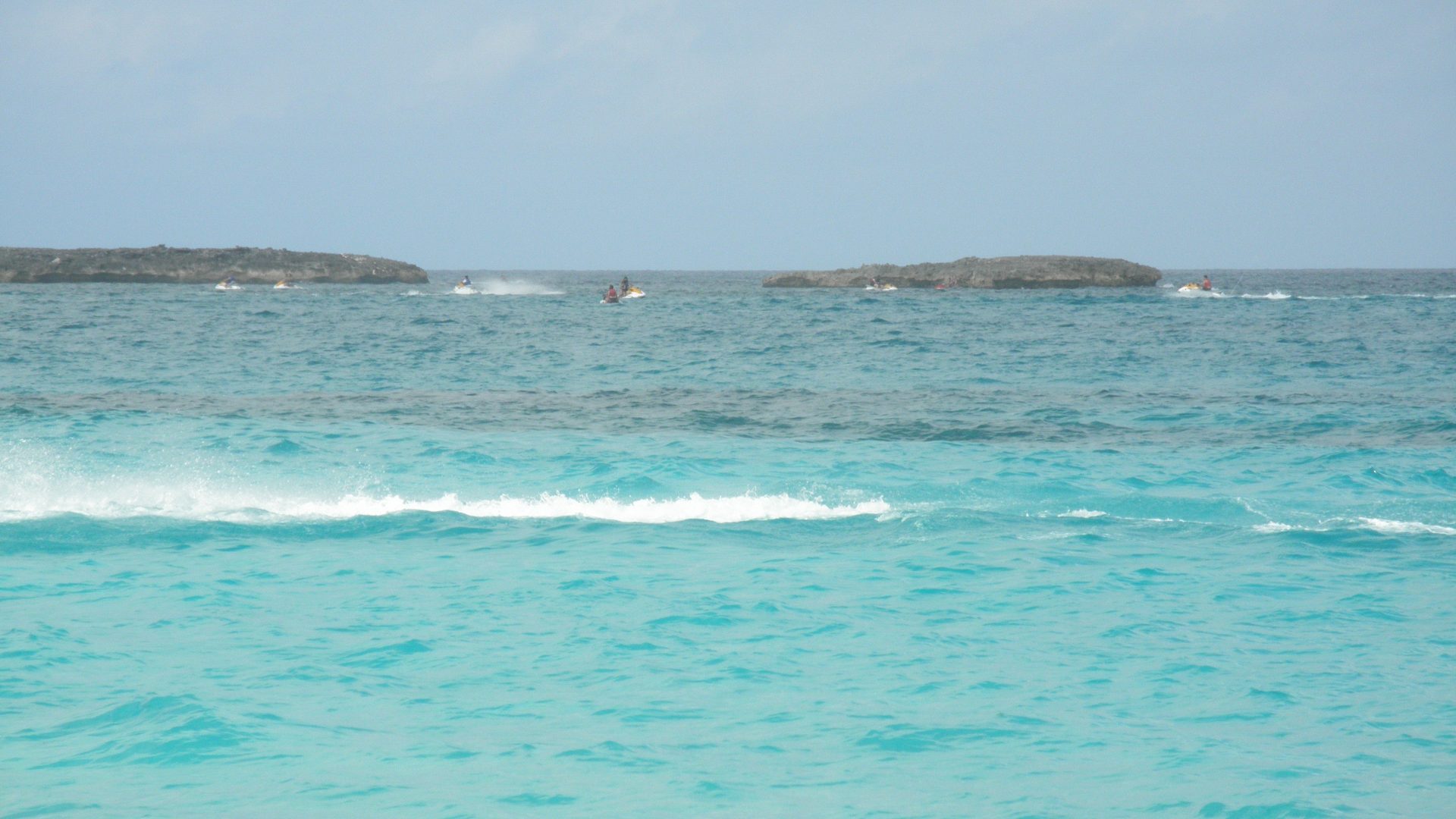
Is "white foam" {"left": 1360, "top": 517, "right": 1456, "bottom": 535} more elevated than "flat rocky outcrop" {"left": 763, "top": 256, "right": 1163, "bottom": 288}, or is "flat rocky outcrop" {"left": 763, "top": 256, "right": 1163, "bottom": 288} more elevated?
"flat rocky outcrop" {"left": 763, "top": 256, "right": 1163, "bottom": 288}

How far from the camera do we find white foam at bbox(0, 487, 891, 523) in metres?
14.0

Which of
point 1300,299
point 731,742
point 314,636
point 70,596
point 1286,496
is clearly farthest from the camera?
point 1300,299

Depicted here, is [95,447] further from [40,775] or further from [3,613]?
[40,775]

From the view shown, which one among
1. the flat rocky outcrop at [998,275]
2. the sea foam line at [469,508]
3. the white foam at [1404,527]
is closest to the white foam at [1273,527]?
the white foam at [1404,527]

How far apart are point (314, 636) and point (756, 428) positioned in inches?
480

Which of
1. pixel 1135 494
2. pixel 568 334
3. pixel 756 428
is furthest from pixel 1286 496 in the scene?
pixel 568 334

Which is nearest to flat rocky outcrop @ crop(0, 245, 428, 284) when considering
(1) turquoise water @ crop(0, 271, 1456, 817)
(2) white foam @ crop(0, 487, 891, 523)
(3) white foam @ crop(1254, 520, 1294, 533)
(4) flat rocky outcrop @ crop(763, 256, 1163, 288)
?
(4) flat rocky outcrop @ crop(763, 256, 1163, 288)

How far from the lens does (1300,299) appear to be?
238ft

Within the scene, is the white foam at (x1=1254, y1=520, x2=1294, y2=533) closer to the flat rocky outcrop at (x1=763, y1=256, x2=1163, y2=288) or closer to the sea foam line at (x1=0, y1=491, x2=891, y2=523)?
the sea foam line at (x1=0, y1=491, x2=891, y2=523)

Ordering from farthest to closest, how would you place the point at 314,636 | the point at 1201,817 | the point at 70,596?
the point at 70,596 → the point at 314,636 → the point at 1201,817

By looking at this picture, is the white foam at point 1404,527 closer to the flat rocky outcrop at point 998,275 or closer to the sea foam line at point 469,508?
the sea foam line at point 469,508

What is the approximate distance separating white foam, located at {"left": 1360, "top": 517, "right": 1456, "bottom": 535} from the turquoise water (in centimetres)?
8

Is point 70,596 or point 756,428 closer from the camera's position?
point 70,596

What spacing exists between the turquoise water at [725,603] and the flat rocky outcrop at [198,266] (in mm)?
106667
